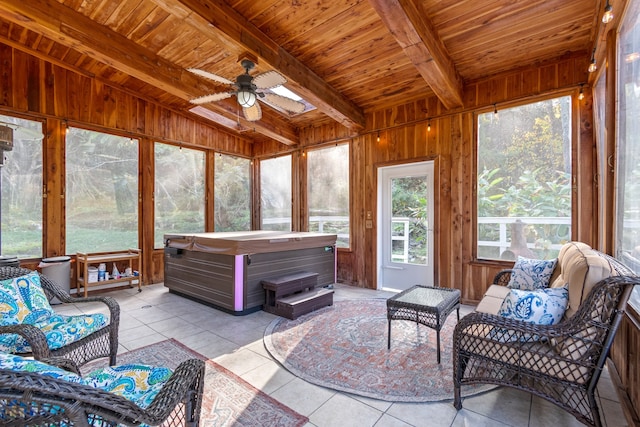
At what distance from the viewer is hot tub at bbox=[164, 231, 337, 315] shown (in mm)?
3639

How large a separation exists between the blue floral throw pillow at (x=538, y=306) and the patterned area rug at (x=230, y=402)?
1431 mm

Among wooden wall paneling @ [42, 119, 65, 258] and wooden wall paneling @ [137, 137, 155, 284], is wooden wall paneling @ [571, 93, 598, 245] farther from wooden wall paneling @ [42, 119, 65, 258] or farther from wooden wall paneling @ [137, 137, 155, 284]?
wooden wall paneling @ [42, 119, 65, 258]

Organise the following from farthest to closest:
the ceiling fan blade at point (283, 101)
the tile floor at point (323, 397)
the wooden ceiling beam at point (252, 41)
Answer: the ceiling fan blade at point (283, 101) < the wooden ceiling beam at point (252, 41) < the tile floor at point (323, 397)

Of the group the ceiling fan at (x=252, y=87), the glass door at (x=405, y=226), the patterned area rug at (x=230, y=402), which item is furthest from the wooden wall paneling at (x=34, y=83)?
the glass door at (x=405, y=226)

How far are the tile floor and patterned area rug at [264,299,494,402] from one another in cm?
9

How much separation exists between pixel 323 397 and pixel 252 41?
3.37 meters

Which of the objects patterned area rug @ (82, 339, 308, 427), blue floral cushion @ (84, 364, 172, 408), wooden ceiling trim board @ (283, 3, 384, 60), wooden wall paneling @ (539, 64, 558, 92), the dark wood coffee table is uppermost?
wooden ceiling trim board @ (283, 3, 384, 60)

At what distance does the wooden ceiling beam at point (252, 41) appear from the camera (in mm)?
2668

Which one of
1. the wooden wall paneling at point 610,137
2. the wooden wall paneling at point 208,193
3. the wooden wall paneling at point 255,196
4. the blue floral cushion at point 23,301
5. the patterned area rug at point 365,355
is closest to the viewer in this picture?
the blue floral cushion at point 23,301

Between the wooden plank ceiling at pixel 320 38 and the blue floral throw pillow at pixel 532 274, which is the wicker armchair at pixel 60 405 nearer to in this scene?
the wooden plank ceiling at pixel 320 38

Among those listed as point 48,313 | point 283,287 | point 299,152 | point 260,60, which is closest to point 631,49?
point 260,60

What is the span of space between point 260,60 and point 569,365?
375cm

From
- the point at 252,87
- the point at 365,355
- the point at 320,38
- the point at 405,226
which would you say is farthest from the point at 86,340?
the point at 405,226

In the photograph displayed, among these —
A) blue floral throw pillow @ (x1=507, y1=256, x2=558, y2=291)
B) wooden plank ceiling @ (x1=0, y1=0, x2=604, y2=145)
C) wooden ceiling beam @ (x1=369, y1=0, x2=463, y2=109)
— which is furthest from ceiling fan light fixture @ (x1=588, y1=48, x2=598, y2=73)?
blue floral throw pillow @ (x1=507, y1=256, x2=558, y2=291)
